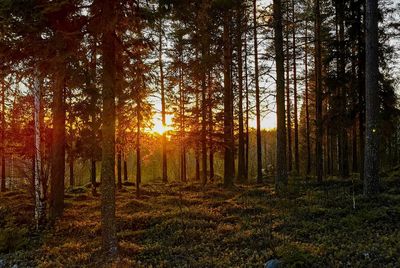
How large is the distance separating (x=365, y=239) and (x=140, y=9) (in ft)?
25.2

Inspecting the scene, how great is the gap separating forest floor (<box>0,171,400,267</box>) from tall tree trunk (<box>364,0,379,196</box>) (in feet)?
2.64

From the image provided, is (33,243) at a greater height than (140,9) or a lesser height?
lesser

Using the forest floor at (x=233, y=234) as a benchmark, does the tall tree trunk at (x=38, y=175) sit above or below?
above

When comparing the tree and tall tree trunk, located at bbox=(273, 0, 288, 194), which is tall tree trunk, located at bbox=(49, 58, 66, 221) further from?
tall tree trunk, located at bbox=(273, 0, 288, 194)

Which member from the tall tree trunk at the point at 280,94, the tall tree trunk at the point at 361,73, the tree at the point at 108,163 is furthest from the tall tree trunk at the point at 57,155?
the tall tree trunk at the point at 361,73

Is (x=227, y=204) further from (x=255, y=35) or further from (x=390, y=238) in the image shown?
(x=255, y=35)

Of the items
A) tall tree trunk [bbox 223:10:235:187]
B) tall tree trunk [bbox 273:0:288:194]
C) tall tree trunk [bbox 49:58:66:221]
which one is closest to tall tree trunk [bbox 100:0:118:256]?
tall tree trunk [bbox 49:58:66:221]

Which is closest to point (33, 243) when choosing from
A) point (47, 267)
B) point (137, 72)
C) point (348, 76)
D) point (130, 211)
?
point (47, 267)

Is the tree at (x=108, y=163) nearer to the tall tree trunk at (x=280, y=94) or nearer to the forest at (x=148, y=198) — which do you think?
the forest at (x=148, y=198)

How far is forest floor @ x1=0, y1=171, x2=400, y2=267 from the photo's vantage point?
310 inches

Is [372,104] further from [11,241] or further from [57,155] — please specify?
[11,241]

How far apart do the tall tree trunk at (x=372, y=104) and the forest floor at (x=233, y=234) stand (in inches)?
31.6

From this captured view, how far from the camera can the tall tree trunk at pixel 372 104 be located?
1292 cm

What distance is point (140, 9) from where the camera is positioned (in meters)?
9.05
